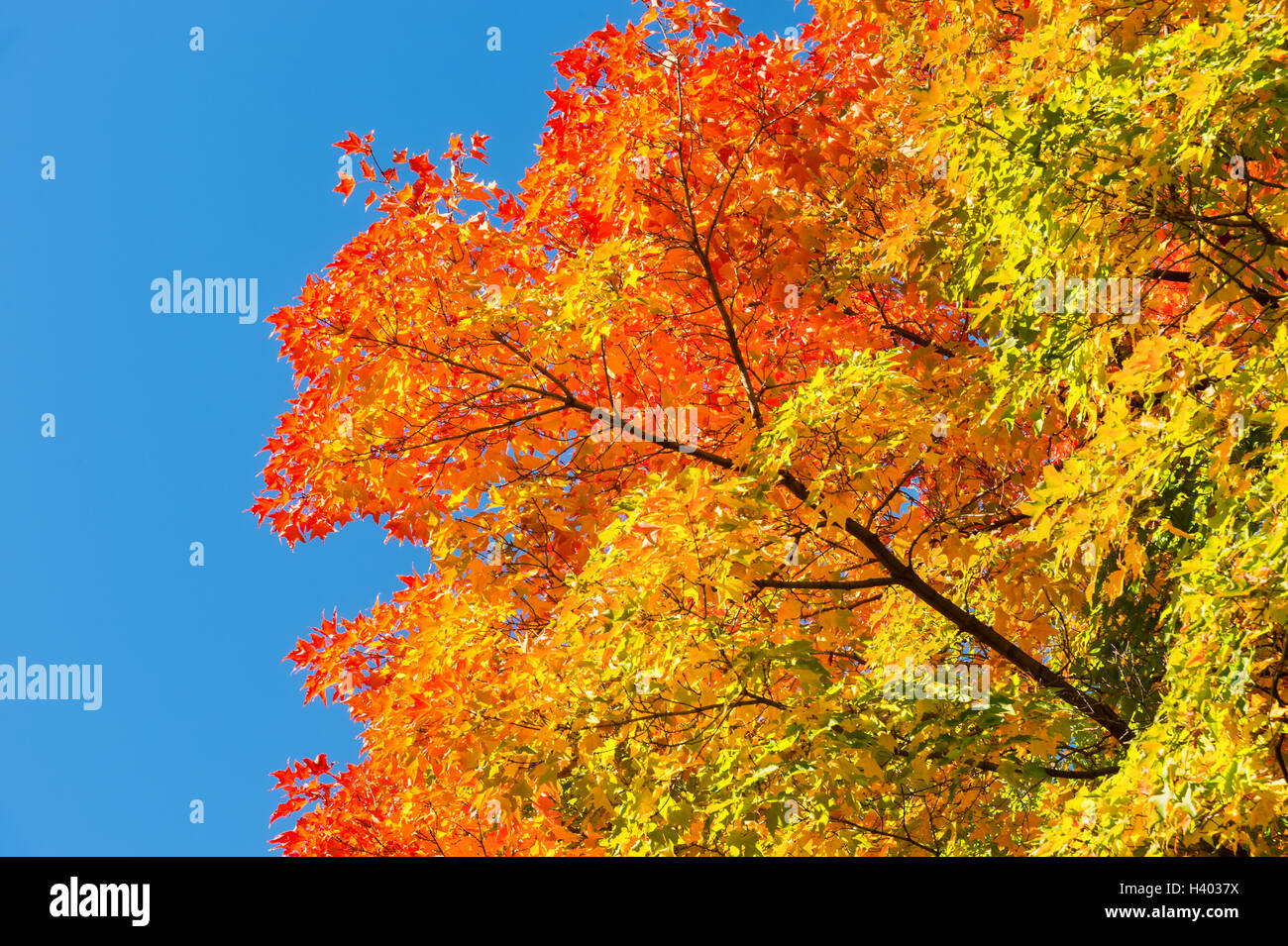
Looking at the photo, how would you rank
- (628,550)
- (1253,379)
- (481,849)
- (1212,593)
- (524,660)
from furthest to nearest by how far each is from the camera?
(481,849) → (524,660) → (628,550) → (1253,379) → (1212,593)

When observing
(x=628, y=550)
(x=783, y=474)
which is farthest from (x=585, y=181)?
(x=628, y=550)

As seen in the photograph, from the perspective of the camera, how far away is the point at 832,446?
5.79 metres

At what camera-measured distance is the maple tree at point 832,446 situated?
13.8ft

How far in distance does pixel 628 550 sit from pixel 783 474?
1.40m

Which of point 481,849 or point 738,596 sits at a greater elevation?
point 738,596

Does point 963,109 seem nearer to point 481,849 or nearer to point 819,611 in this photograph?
point 819,611

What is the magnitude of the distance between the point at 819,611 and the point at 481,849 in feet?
8.91

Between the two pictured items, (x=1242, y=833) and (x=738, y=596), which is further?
(x=738, y=596)

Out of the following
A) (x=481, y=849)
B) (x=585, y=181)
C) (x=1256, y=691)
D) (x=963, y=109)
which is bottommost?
(x=481, y=849)

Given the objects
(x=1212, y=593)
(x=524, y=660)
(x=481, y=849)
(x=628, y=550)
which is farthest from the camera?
(x=481, y=849)

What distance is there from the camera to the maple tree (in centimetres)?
421

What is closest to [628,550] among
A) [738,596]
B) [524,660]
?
[738,596]

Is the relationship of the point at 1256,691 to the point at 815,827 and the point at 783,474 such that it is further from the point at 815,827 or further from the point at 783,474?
the point at 783,474

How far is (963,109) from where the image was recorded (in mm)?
5262
